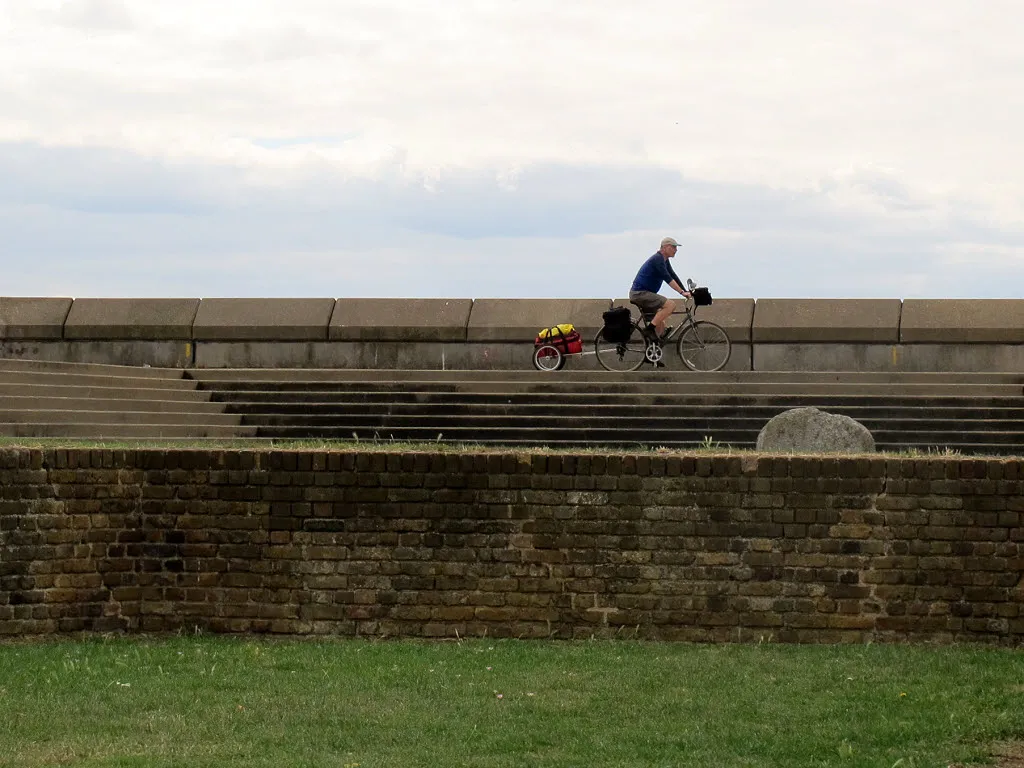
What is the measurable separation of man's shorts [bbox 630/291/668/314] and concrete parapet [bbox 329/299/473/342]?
2.66 m

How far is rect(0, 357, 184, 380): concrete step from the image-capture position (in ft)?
51.9

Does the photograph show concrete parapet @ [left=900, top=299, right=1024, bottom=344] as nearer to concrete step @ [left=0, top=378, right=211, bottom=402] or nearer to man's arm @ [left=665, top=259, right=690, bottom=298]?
man's arm @ [left=665, top=259, right=690, bottom=298]

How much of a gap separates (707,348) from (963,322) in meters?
3.27

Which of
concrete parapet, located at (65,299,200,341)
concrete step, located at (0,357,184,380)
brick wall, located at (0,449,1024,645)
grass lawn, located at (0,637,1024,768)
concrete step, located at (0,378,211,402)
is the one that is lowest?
grass lawn, located at (0,637,1024,768)

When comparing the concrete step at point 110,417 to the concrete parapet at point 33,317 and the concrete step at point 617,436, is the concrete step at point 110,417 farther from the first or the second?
the concrete parapet at point 33,317

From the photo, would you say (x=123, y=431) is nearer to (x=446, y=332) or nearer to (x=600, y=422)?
(x=600, y=422)

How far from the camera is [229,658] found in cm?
823

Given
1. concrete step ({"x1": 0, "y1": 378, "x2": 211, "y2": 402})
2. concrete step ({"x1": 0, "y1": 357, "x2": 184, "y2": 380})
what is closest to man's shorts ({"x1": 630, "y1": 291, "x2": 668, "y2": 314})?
concrete step ({"x1": 0, "y1": 378, "x2": 211, "y2": 402})

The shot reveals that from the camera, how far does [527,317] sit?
2008 cm

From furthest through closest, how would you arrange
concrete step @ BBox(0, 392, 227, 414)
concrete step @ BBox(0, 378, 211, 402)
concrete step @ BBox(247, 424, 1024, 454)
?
concrete step @ BBox(247, 424, 1024, 454)
concrete step @ BBox(0, 378, 211, 402)
concrete step @ BBox(0, 392, 227, 414)

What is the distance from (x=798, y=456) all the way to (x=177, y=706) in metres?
3.92

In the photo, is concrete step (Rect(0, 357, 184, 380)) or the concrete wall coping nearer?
concrete step (Rect(0, 357, 184, 380))

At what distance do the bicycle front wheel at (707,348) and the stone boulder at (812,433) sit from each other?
6.43 metres

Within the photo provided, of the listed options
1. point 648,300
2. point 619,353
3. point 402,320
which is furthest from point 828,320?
point 402,320
